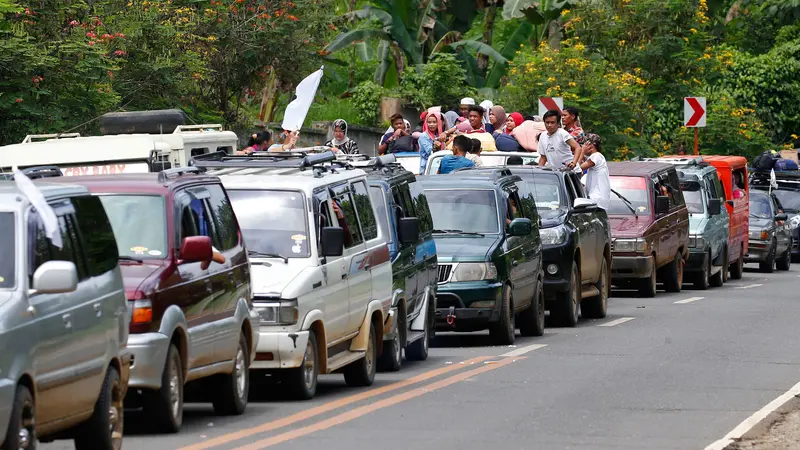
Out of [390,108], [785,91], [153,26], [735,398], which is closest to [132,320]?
[735,398]

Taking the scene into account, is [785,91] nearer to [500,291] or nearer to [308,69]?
[308,69]

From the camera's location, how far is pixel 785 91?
5316 cm

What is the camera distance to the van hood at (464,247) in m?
18.5

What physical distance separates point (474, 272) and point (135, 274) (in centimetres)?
761

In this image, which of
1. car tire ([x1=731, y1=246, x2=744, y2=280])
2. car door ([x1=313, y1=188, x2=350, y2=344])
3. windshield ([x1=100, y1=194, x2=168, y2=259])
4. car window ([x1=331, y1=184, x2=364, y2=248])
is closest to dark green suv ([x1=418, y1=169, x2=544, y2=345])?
car window ([x1=331, y1=184, x2=364, y2=248])

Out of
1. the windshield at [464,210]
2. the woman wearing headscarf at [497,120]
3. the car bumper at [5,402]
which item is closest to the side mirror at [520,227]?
the windshield at [464,210]

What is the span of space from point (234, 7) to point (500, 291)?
44.5 ft

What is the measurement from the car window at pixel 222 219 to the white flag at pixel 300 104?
793 centimetres

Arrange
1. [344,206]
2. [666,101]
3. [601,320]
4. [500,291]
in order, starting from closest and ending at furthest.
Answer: [344,206] → [500,291] → [601,320] → [666,101]

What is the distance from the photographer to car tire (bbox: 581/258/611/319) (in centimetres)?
2295

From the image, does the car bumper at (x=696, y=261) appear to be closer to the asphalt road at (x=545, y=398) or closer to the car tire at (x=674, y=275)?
the car tire at (x=674, y=275)

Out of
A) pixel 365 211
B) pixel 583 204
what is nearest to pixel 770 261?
pixel 583 204

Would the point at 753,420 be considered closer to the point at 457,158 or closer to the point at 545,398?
the point at 545,398

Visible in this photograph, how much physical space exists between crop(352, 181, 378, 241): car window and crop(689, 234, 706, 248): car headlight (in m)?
15.0
